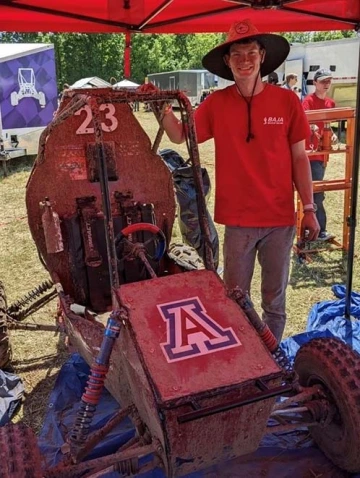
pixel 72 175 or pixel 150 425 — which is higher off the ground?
pixel 72 175


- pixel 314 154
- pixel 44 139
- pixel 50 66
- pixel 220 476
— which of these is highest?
A: pixel 50 66

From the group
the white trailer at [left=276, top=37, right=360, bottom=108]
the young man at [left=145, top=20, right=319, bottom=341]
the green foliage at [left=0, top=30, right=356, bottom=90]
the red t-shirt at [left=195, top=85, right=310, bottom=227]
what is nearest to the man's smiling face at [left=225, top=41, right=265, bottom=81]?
the young man at [left=145, top=20, right=319, bottom=341]

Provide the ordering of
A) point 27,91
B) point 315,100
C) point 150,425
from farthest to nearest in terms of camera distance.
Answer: point 27,91, point 315,100, point 150,425

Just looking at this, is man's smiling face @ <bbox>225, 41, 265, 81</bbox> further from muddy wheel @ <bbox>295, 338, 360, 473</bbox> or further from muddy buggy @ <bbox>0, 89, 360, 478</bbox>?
muddy wheel @ <bbox>295, 338, 360, 473</bbox>

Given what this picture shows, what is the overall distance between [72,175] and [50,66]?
931cm

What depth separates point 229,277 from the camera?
136 inches

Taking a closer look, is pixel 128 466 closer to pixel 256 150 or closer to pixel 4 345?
pixel 4 345

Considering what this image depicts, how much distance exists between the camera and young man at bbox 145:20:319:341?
→ 3090 millimetres

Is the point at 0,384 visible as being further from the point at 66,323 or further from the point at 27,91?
the point at 27,91

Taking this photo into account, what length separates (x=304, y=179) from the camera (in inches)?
129

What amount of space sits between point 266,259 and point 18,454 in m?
1.88

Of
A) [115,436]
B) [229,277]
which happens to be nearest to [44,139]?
[229,277]

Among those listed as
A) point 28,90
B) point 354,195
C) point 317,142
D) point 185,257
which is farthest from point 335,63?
point 185,257

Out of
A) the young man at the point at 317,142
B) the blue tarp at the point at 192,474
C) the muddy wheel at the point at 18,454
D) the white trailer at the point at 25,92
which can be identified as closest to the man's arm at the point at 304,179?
the blue tarp at the point at 192,474
